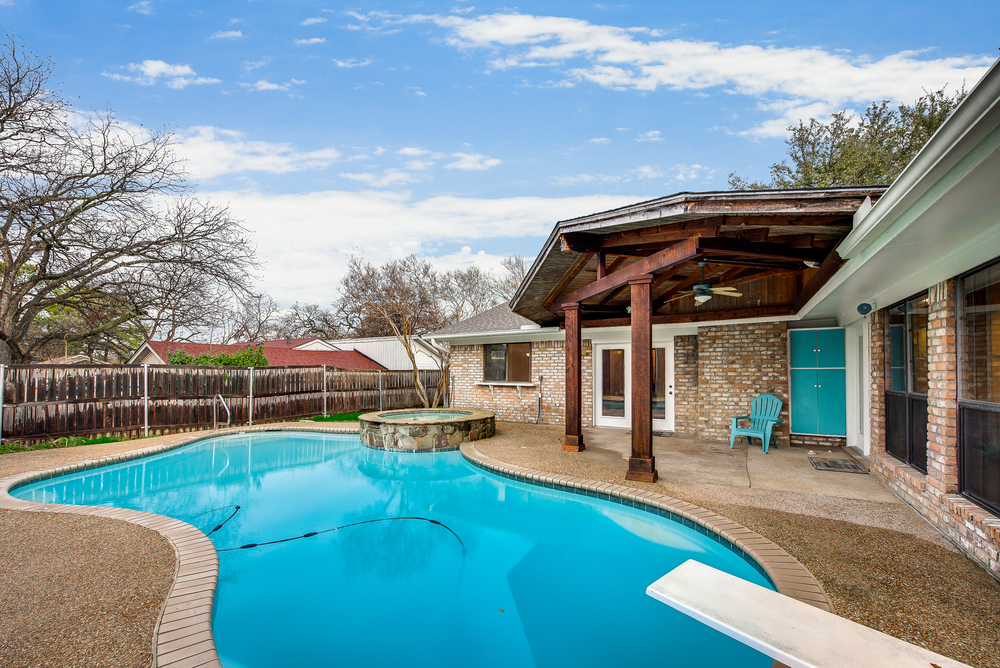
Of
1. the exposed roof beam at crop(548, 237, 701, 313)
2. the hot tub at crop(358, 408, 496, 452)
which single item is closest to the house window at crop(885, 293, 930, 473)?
the exposed roof beam at crop(548, 237, 701, 313)

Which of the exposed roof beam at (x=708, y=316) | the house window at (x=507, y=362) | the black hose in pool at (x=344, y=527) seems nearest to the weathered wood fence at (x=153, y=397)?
the house window at (x=507, y=362)

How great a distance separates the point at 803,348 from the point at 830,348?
344mm

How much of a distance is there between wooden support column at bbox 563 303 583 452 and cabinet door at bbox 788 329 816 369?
3.51 meters

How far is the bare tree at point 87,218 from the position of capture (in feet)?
29.0

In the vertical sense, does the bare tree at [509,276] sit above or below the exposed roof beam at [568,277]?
above

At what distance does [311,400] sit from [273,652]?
9.68 metres

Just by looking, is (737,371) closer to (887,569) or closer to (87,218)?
(887,569)

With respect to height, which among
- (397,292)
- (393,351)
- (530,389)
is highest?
(397,292)

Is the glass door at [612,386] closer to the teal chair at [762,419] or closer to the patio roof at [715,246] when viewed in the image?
the patio roof at [715,246]

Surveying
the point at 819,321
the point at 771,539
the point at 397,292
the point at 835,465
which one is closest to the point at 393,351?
the point at 397,292

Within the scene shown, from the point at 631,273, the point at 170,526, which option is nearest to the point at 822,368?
the point at 631,273

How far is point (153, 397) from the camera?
28.9 ft

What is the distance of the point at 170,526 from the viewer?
148 inches

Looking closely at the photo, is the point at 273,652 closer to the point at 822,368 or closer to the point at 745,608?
the point at 745,608
